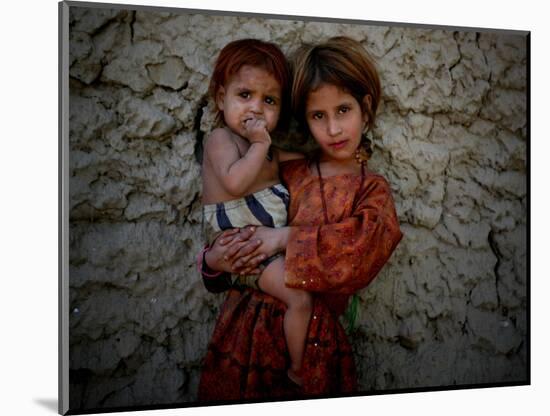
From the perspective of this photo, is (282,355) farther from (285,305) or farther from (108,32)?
(108,32)

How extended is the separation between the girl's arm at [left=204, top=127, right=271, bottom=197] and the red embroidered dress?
0.20 metres

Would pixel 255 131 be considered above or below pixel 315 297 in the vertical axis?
above

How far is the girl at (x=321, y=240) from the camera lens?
409 cm

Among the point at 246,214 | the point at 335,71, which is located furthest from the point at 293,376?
the point at 335,71

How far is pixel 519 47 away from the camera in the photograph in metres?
4.62

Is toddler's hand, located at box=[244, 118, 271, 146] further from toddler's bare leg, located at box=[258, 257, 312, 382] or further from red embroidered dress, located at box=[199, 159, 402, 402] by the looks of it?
toddler's bare leg, located at box=[258, 257, 312, 382]

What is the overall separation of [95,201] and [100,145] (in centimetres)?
23

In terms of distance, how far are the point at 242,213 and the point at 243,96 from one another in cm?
50

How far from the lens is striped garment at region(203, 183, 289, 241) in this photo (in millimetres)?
4062

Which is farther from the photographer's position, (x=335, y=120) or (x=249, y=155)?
(x=335, y=120)

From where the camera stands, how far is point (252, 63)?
4078 mm

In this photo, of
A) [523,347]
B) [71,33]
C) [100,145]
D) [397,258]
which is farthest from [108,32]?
[523,347]

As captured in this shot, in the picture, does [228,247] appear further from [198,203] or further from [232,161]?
[232,161]

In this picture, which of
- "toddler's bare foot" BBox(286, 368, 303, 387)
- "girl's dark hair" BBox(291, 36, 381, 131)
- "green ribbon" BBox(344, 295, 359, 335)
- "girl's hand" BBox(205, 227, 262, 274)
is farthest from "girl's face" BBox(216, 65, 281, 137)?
"toddler's bare foot" BBox(286, 368, 303, 387)
